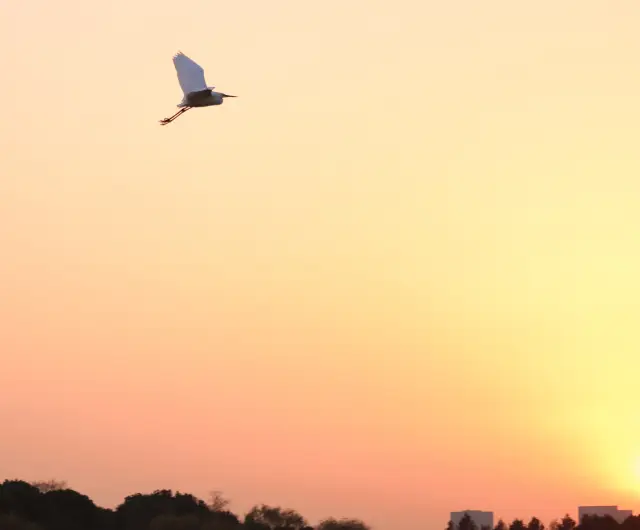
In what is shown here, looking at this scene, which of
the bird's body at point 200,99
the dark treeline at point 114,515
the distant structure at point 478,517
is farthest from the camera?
the distant structure at point 478,517

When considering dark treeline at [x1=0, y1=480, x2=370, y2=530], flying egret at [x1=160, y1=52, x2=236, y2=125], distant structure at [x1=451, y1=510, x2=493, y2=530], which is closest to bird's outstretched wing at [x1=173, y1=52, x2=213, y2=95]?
flying egret at [x1=160, y1=52, x2=236, y2=125]

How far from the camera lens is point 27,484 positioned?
14075cm

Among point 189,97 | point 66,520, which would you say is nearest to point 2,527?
point 66,520

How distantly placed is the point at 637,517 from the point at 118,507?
61344 millimetres

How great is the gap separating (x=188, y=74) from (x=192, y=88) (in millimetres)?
1179

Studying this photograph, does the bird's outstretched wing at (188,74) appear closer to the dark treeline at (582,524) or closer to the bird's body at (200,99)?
the bird's body at (200,99)

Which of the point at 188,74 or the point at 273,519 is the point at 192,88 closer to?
the point at 188,74

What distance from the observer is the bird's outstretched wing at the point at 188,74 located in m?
60.8

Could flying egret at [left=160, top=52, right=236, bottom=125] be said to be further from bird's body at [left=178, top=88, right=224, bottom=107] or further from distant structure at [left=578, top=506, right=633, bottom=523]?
distant structure at [left=578, top=506, right=633, bottom=523]

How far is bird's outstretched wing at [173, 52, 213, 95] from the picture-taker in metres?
60.8

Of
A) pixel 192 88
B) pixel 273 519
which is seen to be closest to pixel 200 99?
pixel 192 88

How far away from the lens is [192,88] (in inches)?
2393

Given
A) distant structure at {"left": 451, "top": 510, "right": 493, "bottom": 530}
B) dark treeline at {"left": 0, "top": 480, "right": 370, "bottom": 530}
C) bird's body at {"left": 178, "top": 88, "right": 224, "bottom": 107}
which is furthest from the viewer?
distant structure at {"left": 451, "top": 510, "right": 493, "bottom": 530}

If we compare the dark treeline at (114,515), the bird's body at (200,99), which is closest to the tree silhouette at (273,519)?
the dark treeline at (114,515)
